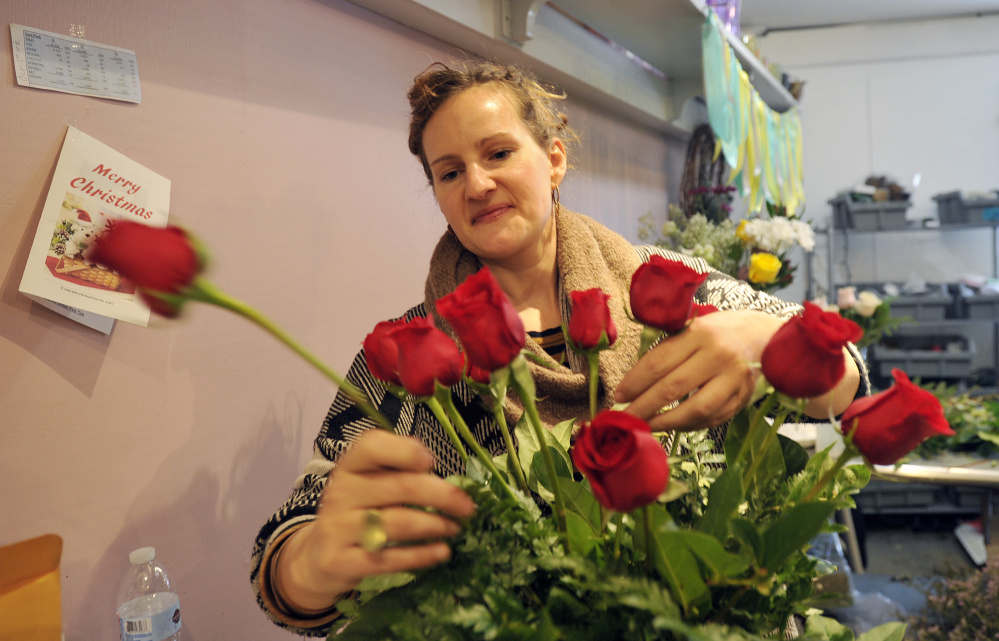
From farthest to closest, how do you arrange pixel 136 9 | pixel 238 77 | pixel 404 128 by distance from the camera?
pixel 404 128
pixel 238 77
pixel 136 9

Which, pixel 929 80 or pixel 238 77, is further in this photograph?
pixel 929 80

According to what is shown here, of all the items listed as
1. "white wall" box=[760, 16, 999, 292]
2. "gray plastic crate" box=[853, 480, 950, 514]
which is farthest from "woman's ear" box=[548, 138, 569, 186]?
"white wall" box=[760, 16, 999, 292]

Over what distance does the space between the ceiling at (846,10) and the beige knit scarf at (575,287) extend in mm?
3642

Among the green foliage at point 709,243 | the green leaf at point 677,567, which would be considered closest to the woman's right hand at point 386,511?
the green leaf at point 677,567

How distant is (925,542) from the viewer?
3148 mm

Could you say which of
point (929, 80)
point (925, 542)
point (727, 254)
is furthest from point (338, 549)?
point (929, 80)

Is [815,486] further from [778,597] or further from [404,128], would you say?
[404,128]

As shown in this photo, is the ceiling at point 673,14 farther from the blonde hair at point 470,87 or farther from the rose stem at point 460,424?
the rose stem at point 460,424

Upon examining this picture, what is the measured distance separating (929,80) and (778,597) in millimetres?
4810

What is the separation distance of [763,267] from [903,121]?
9.78ft

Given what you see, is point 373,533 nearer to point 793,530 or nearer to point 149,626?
point 793,530

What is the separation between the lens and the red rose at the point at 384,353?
394 mm

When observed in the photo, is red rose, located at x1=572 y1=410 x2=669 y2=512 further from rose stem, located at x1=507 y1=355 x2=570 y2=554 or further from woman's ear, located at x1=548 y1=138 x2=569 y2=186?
woman's ear, located at x1=548 y1=138 x2=569 y2=186

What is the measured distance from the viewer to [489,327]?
1.10 feet
